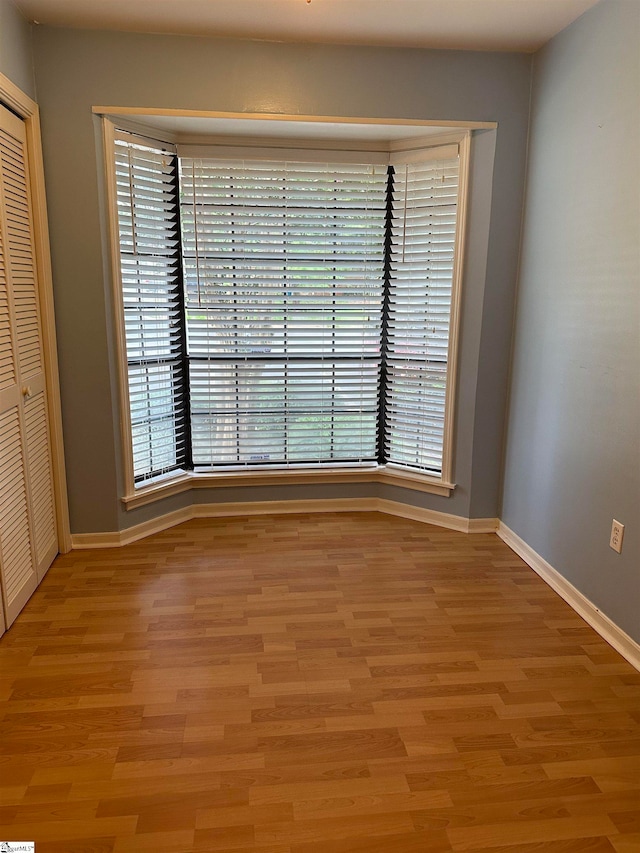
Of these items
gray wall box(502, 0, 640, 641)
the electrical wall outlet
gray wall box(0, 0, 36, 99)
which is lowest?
the electrical wall outlet

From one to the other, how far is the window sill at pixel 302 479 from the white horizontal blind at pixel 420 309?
0.09m

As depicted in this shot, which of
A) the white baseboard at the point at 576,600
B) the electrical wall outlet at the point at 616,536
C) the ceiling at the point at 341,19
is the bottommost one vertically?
the white baseboard at the point at 576,600

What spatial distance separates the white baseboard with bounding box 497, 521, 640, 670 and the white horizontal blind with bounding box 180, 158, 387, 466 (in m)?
1.07

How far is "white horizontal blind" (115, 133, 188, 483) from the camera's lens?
10.2 ft

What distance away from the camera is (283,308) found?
3.54 metres

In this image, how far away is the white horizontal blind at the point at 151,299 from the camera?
3.11 meters

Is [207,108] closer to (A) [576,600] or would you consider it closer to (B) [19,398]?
(B) [19,398]

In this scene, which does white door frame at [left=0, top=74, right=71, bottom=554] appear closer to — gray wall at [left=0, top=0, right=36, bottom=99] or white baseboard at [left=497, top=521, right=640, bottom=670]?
gray wall at [left=0, top=0, right=36, bottom=99]

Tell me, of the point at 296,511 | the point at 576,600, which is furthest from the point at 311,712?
the point at 296,511

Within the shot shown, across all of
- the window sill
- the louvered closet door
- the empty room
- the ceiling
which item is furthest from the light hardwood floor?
the ceiling

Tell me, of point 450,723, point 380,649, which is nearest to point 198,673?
point 380,649

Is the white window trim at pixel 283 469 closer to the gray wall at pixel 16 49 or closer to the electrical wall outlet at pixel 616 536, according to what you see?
the gray wall at pixel 16 49

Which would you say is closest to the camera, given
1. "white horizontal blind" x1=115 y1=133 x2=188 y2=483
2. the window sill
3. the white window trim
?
the white window trim

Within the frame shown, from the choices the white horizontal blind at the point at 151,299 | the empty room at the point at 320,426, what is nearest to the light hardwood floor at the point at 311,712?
the empty room at the point at 320,426
